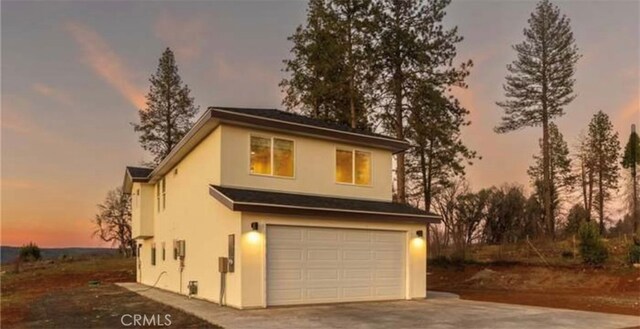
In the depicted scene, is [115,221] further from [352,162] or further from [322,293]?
[322,293]

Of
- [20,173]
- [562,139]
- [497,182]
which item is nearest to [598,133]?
[562,139]

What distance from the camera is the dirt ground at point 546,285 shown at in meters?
14.1

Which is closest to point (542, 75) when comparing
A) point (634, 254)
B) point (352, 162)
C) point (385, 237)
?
point (634, 254)

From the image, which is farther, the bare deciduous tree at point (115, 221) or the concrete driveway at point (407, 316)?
the bare deciduous tree at point (115, 221)

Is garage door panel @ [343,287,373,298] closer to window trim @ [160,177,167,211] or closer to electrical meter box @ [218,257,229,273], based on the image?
electrical meter box @ [218,257,229,273]

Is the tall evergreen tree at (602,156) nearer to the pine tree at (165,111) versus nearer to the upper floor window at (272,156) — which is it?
the pine tree at (165,111)

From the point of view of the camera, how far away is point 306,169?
14320 millimetres

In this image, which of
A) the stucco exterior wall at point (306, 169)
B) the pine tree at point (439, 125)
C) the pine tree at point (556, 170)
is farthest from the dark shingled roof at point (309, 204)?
the pine tree at point (556, 170)

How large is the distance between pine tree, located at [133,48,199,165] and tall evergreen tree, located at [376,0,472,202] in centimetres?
1542

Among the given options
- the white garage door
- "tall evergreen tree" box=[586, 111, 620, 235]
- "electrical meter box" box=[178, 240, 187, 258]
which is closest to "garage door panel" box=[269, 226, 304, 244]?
the white garage door

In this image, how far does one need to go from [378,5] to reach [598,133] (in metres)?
23.5

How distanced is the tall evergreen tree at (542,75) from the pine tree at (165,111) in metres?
20.9

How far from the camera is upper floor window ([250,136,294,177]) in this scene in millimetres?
13523

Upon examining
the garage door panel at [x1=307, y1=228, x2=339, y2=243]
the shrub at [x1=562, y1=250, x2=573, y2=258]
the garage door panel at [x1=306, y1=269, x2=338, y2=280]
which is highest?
the garage door panel at [x1=307, y1=228, x2=339, y2=243]
